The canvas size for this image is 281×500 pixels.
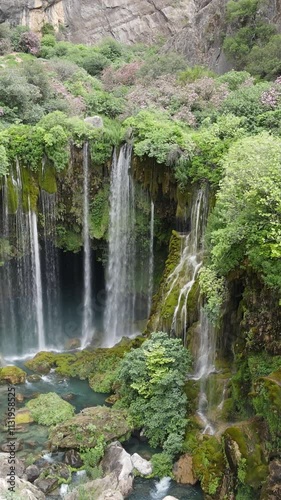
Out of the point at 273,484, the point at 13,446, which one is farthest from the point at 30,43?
the point at 273,484

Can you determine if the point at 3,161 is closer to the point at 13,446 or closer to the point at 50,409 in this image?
the point at 50,409

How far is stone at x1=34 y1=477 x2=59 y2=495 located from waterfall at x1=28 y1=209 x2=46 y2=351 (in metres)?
7.44

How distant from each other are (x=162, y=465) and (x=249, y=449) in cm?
232

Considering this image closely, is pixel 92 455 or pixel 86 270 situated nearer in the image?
pixel 92 455

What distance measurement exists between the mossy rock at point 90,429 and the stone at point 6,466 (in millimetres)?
973

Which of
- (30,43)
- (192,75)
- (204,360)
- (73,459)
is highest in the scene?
(30,43)

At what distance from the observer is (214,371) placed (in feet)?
40.1

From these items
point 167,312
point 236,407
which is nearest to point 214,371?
point 236,407

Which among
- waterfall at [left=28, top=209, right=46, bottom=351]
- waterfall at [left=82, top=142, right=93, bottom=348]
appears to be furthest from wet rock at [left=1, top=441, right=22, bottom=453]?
waterfall at [left=82, top=142, right=93, bottom=348]

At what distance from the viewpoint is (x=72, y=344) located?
1767cm

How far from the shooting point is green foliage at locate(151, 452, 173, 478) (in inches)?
423

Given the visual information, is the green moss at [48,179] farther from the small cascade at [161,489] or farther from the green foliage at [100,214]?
the small cascade at [161,489]

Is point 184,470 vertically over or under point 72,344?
under

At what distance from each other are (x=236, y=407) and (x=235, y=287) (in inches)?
102
